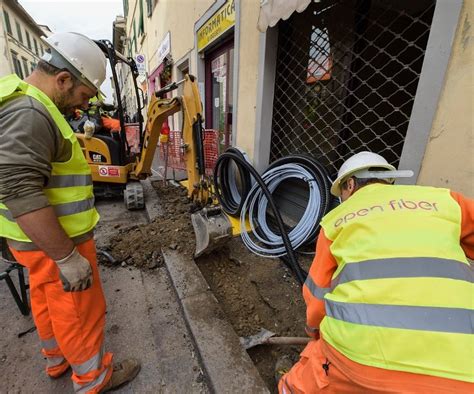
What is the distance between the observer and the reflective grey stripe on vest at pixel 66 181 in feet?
3.90

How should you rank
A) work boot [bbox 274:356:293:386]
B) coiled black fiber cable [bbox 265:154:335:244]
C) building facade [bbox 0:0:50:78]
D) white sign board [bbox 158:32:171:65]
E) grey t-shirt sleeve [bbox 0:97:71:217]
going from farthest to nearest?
1. building facade [bbox 0:0:50:78]
2. white sign board [bbox 158:32:171:65]
3. coiled black fiber cable [bbox 265:154:335:244]
4. work boot [bbox 274:356:293:386]
5. grey t-shirt sleeve [bbox 0:97:71:217]

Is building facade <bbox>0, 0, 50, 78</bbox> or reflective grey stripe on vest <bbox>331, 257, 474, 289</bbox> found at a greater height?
building facade <bbox>0, 0, 50, 78</bbox>

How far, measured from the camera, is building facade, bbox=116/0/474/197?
1697mm

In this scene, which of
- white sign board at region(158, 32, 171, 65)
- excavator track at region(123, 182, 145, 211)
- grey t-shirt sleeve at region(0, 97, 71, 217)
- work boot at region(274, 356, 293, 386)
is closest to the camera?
grey t-shirt sleeve at region(0, 97, 71, 217)

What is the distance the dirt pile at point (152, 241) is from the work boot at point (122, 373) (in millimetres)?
1122

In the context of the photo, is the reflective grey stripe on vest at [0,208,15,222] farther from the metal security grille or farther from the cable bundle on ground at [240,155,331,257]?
the metal security grille

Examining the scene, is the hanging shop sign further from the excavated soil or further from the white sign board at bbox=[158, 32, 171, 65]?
the excavated soil

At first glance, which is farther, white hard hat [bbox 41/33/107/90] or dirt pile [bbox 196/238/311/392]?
dirt pile [bbox 196/238/311/392]

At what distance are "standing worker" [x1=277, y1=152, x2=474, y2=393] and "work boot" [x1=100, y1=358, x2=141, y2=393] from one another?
1.20m

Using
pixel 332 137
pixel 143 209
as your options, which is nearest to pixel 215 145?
pixel 143 209

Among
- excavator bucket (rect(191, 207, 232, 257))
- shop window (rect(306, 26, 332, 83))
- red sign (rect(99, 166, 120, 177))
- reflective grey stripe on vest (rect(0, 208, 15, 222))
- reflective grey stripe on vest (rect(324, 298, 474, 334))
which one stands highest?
shop window (rect(306, 26, 332, 83))

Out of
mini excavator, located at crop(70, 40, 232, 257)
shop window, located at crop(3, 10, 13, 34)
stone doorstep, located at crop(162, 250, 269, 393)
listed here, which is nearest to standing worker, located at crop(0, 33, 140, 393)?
stone doorstep, located at crop(162, 250, 269, 393)

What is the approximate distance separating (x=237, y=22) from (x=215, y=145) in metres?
2.10

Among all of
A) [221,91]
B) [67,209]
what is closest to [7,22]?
[221,91]
